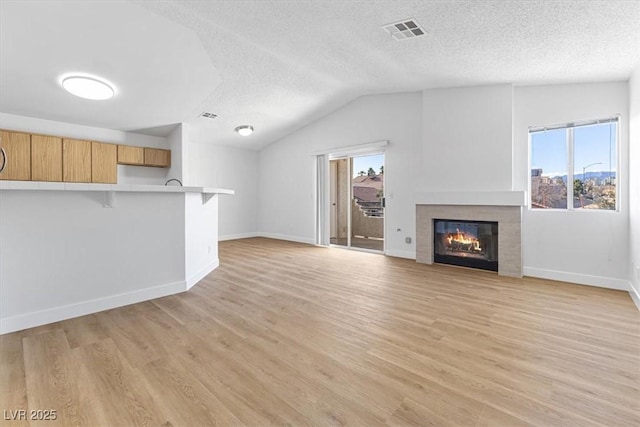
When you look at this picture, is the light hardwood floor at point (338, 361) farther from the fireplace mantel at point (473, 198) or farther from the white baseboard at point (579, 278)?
the fireplace mantel at point (473, 198)

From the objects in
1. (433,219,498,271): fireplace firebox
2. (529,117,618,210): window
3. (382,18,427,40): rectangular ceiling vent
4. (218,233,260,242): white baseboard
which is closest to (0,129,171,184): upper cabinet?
(218,233,260,242): white baseboard

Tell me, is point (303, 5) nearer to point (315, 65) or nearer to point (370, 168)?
point (315, 65)

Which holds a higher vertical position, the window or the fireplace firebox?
the window

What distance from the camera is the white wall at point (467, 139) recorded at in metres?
4.44

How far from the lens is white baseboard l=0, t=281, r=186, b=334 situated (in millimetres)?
2457

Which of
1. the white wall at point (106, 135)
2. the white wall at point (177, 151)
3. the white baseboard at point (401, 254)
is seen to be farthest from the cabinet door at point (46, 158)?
the white baseboard at point (401, 254)

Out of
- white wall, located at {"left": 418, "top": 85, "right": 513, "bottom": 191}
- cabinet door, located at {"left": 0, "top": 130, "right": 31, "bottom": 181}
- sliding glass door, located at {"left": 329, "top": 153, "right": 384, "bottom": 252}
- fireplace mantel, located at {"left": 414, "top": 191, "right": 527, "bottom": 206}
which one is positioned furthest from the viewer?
sliding glass door, located at {"left": 329, "top": 153, "right": 384, "bottom": 252}

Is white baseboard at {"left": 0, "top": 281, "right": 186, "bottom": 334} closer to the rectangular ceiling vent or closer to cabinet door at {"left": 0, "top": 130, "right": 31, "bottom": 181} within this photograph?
cabinet door at {"left": 0, "top": 130, "right": 31, "bottom": 181}

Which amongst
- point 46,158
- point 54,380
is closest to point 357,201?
point 46,158

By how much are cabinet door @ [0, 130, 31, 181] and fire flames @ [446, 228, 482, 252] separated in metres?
7.20

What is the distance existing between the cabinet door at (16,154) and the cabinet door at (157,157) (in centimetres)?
181

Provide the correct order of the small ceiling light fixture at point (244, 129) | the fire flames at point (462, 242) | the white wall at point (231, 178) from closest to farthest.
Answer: the fire flames at point (462, 242)
the small ceiling light fixture at point (244, 129)
the white wall at point (231, 178)

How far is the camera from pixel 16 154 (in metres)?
4.64

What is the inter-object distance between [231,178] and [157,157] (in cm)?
219
